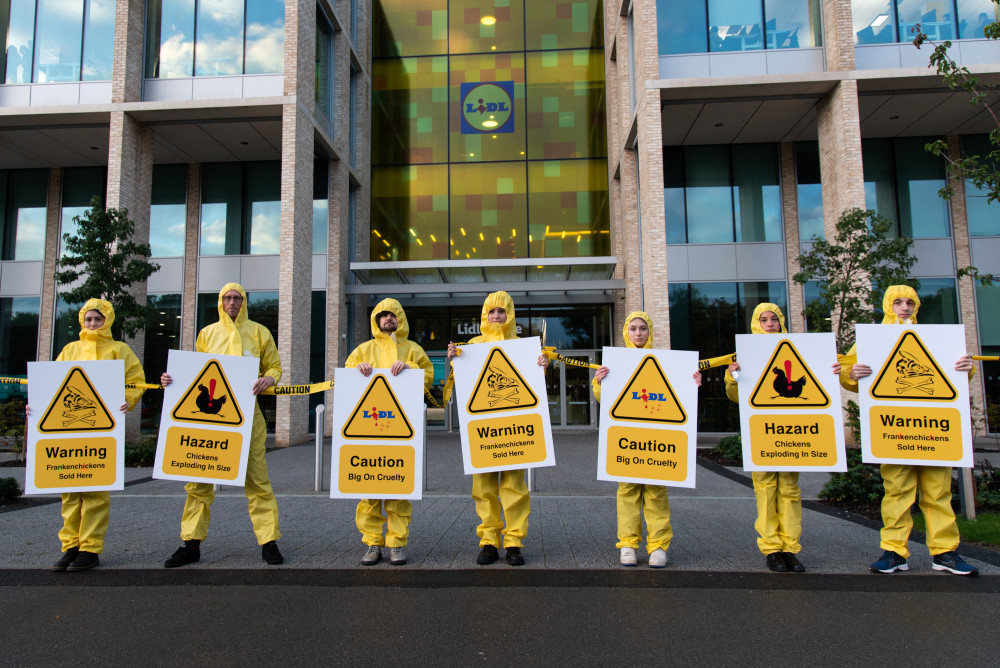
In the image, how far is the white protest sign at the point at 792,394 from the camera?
431 centimetres

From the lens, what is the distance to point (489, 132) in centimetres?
1948

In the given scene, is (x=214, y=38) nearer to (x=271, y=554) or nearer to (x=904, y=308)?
(x=271, y=554)

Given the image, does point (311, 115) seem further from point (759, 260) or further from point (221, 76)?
point (759, 260)

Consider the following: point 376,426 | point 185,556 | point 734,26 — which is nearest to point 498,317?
point 376,426

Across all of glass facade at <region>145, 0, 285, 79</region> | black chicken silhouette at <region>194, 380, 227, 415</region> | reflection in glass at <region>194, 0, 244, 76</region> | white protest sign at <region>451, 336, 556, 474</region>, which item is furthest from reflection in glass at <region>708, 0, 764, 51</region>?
black chicken silhouette at <region>194, 380, 227, 415</region>

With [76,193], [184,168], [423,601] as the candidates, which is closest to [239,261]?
[184,168]

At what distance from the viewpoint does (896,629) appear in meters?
3.21

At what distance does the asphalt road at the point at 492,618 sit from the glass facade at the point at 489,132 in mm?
15545

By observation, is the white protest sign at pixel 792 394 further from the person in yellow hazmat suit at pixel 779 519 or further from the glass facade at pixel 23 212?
the glass facade at pixel 23 212

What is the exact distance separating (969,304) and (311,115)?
61.7ft

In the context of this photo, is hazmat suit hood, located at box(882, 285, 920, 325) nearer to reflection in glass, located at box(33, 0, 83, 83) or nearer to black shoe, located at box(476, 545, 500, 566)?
black shoe, located at box(476, 545, 500, 566)

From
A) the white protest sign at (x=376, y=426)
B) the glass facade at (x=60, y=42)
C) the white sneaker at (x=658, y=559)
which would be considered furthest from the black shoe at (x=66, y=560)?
the glass facade at (x=60, y=42)

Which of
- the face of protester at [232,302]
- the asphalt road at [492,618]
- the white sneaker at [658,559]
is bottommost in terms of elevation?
the asphalt road at [492,618]

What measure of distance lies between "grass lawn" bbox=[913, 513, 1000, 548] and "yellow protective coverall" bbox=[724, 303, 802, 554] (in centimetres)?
213
